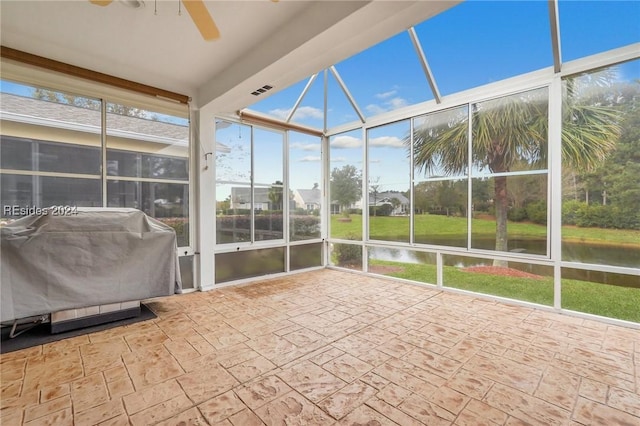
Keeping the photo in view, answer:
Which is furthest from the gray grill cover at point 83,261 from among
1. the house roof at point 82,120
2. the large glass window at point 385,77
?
the large glass window at point 385,77

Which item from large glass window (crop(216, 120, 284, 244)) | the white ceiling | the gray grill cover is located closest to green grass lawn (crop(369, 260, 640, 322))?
large glass window (crop(216, 120, 284, 244))

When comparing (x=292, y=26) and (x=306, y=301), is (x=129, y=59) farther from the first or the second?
(x=306, y=301)

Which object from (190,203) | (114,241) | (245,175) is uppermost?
(245,175)

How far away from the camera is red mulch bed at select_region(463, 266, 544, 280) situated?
13.5ft

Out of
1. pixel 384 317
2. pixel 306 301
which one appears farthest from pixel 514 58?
pixel 306 301

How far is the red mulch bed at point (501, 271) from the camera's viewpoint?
411 cm

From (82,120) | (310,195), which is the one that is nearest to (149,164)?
(82,120)

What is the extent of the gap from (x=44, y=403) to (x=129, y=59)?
13.0ft

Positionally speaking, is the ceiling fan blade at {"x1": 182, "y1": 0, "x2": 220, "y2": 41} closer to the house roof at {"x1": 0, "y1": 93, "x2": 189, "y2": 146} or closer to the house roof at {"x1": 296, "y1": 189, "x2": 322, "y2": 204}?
the house roof at {"x1": 0, "y1": 93, "x2": 189, "y2": 146}

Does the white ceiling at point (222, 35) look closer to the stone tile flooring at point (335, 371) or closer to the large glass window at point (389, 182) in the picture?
the large glass window at point (389, 182)

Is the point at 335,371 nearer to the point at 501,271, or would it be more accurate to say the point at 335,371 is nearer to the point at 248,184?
the point at 501,271

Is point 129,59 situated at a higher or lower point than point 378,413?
higher

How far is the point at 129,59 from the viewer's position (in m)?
3.81

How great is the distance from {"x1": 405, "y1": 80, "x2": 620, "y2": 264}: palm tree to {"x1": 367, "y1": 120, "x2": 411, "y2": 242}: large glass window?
29cm
